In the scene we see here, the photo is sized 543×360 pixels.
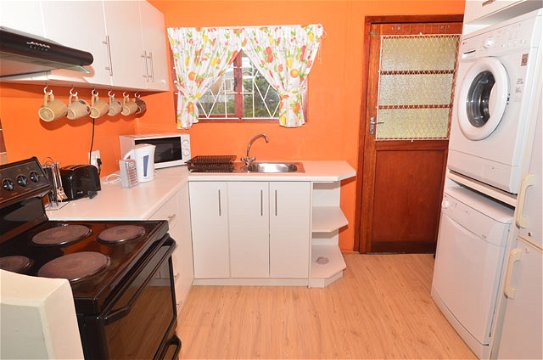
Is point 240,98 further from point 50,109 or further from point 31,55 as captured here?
point 31,55

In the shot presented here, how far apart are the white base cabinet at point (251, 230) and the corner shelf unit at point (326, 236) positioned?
0.13 meters

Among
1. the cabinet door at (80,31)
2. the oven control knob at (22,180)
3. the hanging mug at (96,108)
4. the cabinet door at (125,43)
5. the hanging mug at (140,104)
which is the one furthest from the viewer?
the hanging mug at (140,104)

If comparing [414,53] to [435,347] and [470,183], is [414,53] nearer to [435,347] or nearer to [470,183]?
[470,183]

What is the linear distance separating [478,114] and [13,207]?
7.58ft

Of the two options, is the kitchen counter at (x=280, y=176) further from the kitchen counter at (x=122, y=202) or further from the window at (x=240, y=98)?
the window at (x=240, y=98)

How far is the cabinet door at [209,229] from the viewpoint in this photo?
7.93 feet

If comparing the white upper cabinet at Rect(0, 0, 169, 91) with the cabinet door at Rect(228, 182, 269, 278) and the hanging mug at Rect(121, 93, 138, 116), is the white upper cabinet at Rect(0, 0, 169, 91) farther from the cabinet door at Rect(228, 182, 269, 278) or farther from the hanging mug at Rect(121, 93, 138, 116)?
the cabinet door at Rect(228, 182, 269, 278)

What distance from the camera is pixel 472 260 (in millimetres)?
1796

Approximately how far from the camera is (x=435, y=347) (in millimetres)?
1922

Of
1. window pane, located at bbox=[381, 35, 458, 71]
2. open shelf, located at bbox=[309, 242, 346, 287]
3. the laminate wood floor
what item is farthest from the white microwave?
window pane, located at bbox=[381, 35, 458, 71]

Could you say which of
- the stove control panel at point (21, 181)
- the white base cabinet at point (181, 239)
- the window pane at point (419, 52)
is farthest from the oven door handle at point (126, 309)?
the window pane at point (419, 52)

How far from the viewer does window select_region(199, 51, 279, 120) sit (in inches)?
112

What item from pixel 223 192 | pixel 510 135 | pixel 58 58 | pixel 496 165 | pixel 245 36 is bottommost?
pixel 223 192

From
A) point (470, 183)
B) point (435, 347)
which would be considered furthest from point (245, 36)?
point (435, 347)
